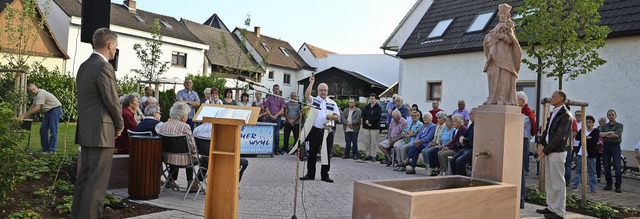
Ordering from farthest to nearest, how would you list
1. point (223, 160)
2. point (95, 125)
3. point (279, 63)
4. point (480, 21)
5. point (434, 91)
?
point (279, 63) < point (434, 91) < point (480, 21) < point (223, 160) < point (95, 125)

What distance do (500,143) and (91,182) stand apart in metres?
4.52

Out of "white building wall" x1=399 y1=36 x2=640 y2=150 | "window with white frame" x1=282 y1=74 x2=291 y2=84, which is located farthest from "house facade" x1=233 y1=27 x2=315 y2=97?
"white building wall" x1=399 y1=36 x2=640 y2=150

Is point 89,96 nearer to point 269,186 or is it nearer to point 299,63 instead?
point 269,186

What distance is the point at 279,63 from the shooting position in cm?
4762

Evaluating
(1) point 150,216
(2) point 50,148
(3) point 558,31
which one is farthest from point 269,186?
(3) point 558,31

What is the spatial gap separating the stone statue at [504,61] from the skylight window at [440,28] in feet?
46.5

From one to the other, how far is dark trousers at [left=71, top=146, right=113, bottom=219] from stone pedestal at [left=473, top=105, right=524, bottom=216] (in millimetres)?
4239

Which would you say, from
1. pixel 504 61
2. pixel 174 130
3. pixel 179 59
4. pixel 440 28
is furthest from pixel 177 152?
pixel 179 59

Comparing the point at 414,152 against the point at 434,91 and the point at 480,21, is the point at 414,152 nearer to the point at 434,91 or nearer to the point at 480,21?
the point at 480,21

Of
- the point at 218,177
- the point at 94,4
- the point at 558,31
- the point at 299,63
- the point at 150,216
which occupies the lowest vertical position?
the point at 150,216

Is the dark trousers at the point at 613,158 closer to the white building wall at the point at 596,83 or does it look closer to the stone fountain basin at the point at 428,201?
the white building wall at the point at 596,83

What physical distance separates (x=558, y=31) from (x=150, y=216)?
8807 millimetres

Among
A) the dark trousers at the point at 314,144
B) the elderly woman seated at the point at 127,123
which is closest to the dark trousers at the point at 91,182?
the elderly woman seated at the point at 127,123

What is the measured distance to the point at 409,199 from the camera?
4473 millimetres
